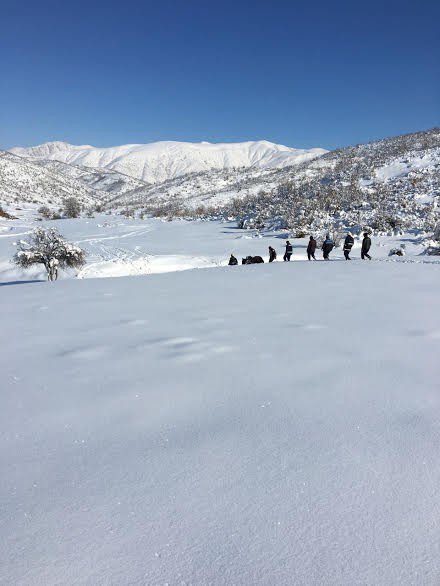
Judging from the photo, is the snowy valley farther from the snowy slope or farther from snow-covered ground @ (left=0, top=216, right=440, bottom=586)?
the snowy slope

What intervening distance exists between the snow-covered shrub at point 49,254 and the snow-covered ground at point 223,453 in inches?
995

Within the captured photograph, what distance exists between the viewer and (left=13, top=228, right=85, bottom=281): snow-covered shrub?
2928 centimetres

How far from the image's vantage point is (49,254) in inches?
1158

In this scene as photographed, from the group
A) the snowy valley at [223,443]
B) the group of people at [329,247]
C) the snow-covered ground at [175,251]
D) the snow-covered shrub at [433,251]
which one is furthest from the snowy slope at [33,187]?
the snowy valley at [223,443]

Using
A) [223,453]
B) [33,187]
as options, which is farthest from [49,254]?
[33,187]

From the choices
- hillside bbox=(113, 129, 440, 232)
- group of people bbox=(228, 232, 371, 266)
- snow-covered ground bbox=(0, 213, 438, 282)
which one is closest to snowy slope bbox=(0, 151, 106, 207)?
hillside bbox=(113, 129, 440, 232)

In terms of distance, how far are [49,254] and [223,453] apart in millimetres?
30115

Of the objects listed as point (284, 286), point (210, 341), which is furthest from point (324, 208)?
point (210, 341)

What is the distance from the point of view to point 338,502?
223 cm

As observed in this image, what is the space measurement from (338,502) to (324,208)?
5235cm

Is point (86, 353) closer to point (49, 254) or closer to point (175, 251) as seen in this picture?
point (49, 254)

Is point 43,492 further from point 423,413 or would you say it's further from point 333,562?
point 423,413

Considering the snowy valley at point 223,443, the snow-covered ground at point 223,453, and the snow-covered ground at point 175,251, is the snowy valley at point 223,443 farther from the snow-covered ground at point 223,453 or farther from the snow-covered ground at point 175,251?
the snow-covered ground at point 175,251

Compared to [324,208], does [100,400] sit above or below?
below
